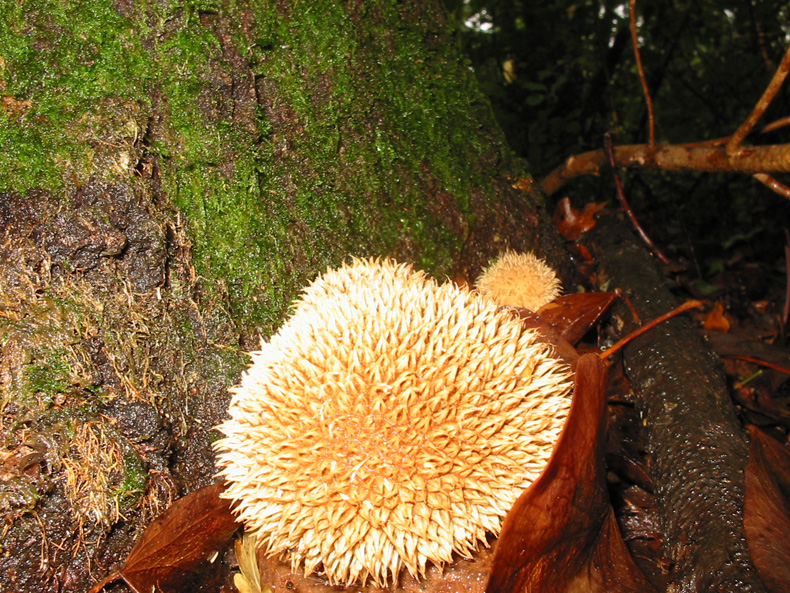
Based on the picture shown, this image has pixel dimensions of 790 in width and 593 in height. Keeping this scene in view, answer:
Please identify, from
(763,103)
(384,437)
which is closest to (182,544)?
(384,437)

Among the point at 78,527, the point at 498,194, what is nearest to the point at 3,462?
the point at 78,527

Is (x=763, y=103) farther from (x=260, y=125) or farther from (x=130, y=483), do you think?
(x=130, y=483)

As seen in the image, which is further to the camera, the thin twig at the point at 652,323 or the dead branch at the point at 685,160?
the thin twig at the point at 652,323

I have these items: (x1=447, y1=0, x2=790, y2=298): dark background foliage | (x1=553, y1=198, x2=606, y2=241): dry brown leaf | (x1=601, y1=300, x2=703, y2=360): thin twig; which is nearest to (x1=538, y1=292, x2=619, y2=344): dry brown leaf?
(x1=601, y1=300, x2=703, y2=360): thin twig

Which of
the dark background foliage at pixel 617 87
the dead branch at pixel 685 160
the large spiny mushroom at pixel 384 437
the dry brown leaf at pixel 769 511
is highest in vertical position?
the dark background foliage at pixel 617 87

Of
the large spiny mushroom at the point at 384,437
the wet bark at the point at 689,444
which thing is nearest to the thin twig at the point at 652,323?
the wet bark at the point at 689,444

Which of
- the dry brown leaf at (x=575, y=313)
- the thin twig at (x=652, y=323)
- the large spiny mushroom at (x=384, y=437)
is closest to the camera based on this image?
the large spiny mushroom at (x=384, y=437)

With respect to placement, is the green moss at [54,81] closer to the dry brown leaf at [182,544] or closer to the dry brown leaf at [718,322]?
the dry brown leaf at [182,544]
